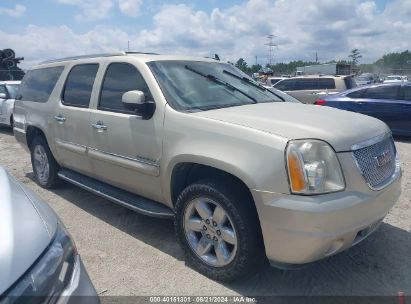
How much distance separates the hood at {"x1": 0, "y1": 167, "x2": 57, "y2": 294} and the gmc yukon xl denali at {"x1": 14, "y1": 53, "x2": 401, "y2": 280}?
1.32 m

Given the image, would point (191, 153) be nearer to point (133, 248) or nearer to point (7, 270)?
point (133, 248)

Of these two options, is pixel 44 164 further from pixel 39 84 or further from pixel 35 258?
pixel 35 258

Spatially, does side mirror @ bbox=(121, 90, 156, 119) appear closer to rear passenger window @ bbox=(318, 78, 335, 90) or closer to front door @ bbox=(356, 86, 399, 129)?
front door @ bbox=(356, 86, 399, 129)

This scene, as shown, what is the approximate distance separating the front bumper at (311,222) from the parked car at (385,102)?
7.32m

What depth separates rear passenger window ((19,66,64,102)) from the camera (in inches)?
205

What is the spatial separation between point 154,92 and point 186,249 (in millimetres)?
1423

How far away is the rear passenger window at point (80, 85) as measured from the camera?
4.43 meters

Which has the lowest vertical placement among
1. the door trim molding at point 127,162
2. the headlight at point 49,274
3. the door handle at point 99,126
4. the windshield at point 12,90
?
the headlight at point 49,274

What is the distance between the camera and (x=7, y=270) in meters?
1.54

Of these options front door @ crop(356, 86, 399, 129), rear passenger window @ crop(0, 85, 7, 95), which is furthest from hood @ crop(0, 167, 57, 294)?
rear passenger window @ crop(0, 85, 7, 95)

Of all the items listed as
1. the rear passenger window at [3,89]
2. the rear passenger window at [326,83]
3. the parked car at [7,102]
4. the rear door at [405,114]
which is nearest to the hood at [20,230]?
the rear door at [405,114]

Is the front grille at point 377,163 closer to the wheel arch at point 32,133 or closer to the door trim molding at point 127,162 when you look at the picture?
the door trim molding at point 127,162

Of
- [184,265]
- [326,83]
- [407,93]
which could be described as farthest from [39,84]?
[326,83]

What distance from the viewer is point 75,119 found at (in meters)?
4.50
